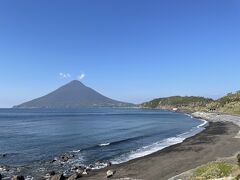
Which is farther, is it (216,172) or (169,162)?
(169,162)

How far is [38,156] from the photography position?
51.5m

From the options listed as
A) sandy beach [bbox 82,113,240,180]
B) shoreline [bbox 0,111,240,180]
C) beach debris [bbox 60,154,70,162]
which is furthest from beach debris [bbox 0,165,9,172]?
sandy beach [bbox 82,113,240,180]

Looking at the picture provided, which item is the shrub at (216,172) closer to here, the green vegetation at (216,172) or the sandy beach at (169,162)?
the green vegetation at (216,172)

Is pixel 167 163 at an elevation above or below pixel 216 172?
below

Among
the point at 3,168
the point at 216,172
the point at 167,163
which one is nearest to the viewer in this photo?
the point at 216,172

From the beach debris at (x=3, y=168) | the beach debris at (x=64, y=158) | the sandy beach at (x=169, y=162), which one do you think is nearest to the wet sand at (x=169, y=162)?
the sandy beach at (x=169, y=162)

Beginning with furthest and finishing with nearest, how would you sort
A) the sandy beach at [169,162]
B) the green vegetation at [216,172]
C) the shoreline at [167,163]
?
the sandy beach at [169,162] → the shoreline at [167,163] → the green vegetation at [216,172]

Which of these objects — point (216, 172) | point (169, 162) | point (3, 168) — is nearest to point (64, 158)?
point (3, 168)

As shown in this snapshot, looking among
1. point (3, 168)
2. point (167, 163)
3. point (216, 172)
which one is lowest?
point (3, 168)

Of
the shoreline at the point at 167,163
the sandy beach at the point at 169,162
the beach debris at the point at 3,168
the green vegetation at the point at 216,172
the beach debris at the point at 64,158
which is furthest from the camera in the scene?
the beach debris at the point at 64,158

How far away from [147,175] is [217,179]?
12374 mm

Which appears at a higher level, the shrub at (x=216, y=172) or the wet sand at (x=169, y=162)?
the shrub at (x=216, y=172)

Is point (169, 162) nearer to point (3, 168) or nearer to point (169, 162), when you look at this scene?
point (169, 162)

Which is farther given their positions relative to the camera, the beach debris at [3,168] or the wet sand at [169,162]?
the beach debris at [3,168]
